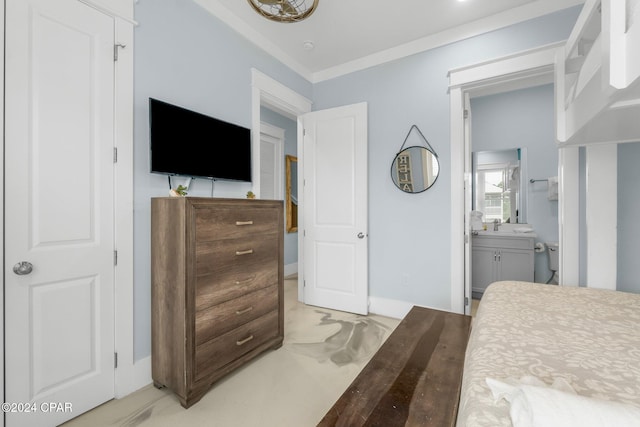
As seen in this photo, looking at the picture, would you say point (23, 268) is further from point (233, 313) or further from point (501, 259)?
point (501, 259)

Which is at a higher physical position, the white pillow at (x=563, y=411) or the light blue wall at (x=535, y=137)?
the light blue wall at (x=535, y=137)

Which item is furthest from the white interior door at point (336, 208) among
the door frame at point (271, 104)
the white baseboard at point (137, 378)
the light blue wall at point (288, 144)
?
the white baseboard at point (137, 378)

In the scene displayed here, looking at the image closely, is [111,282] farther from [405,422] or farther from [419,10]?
[419,10]

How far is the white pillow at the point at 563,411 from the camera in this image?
1.72 feet

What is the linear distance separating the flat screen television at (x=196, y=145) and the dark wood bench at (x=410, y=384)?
64.8 inches

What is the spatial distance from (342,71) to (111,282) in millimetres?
2938

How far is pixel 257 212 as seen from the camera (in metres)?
2.09

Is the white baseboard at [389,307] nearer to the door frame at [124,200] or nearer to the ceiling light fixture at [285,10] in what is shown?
the door frame at [124,200]

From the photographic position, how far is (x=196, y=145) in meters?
2.03

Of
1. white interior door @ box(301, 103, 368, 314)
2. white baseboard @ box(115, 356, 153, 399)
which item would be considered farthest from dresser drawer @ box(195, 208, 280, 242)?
white interior door @ box(301, 103, 368, 314)

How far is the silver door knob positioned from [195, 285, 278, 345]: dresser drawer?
0.81m

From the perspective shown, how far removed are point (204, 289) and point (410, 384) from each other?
1213 mm

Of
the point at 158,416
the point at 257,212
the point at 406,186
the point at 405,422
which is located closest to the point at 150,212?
the point at 257,212

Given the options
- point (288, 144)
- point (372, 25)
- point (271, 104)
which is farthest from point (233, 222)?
point (288, 144)
